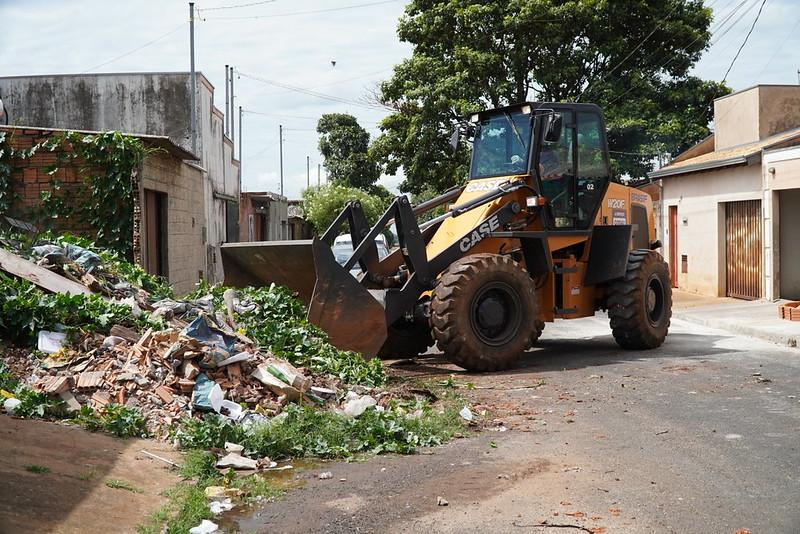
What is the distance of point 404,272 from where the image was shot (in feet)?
39.6

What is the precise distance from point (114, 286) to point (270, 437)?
4.24 metres

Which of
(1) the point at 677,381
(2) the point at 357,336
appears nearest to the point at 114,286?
(2) the point at 357,336

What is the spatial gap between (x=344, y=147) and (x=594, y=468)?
54097 mm

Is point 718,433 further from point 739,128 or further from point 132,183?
point 739,128

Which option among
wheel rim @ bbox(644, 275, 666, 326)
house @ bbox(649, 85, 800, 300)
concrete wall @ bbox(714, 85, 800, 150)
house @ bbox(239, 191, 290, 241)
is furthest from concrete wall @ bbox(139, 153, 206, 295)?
house @ bbox(239, 191, 290, 241)

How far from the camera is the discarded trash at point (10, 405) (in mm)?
7305

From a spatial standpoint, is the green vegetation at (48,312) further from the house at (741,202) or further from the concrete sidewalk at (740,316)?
the house at (741,202)

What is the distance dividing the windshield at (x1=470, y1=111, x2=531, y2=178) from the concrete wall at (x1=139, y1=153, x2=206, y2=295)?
5477 millimetres

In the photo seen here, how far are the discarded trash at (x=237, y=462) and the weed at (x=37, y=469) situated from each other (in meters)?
1.37

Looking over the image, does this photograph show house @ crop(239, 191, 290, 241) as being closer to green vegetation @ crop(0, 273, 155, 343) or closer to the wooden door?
the wooden door

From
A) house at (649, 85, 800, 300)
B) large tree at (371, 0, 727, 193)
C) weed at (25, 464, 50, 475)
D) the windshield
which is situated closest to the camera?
weed at (25, 464, 50, 475)

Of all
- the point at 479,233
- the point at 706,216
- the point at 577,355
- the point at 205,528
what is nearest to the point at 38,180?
the point at 479,233

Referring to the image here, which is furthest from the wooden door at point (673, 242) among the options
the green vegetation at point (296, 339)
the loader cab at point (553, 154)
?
→ the green vegetation at point (296, 339)

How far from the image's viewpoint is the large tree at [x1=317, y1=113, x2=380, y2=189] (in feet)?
191
